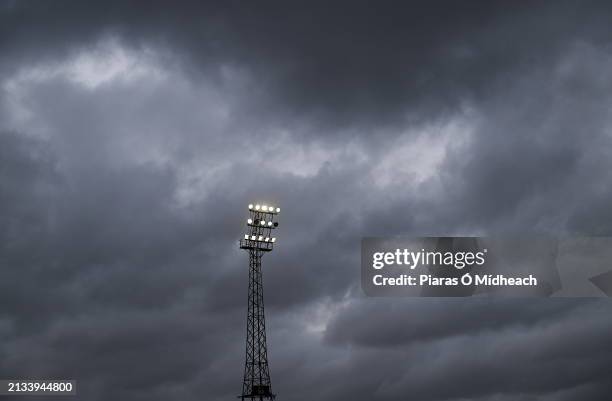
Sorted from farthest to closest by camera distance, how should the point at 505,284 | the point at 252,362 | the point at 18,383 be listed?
the point at 252,362 → the point at 18,383 → the point at 505,284

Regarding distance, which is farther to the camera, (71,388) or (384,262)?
(71,388)

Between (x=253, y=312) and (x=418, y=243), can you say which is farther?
(x=253, y=312)

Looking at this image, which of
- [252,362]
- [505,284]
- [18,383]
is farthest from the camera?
[252,362]

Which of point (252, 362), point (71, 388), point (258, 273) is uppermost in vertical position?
point (258, 273)

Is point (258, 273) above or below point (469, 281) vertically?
above

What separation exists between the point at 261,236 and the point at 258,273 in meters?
5.36

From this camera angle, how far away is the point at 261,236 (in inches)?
4803

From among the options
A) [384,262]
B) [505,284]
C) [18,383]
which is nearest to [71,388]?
[18,383]

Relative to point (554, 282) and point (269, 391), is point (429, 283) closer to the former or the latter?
point (554, 282)

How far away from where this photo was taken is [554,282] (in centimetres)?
4881

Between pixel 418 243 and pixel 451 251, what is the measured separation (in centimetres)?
201

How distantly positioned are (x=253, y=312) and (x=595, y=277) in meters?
74.3

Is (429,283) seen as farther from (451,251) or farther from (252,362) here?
(252,362)

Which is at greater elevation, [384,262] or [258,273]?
[258,273]
